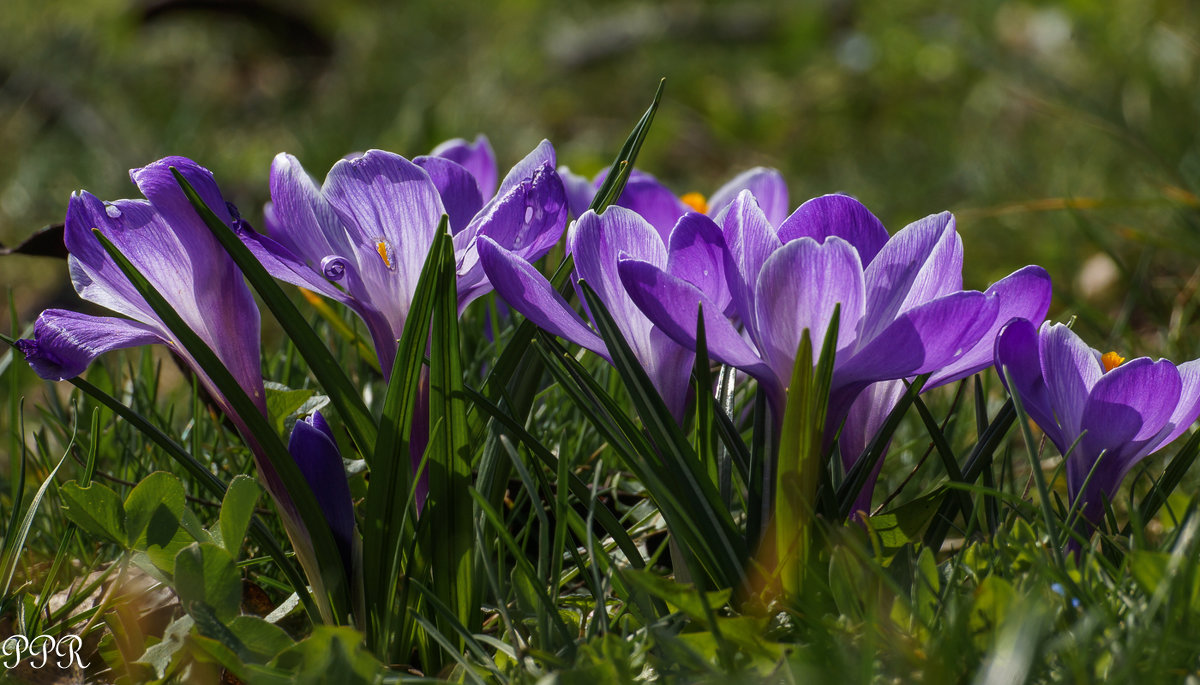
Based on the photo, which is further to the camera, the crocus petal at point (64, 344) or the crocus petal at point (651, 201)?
the crocus petal at point (651, 201)

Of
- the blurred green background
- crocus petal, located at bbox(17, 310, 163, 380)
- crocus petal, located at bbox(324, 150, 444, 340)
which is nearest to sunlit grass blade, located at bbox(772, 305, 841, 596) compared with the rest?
crocus petal, located at bbox(324, 150, 444, 340)

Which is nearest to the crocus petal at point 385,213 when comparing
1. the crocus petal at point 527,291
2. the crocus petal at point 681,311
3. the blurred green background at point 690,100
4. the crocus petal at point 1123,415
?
the crocus petal at point 527,291

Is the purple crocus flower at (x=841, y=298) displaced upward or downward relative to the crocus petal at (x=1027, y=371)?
upward

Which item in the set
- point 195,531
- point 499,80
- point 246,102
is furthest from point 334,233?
point 246,102

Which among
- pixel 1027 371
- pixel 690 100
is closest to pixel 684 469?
pixel 1027 371

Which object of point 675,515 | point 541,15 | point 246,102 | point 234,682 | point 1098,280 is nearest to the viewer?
point 675,515

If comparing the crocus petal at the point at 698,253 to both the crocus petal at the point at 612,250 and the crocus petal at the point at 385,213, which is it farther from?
the crocus petal at the point at 385,213

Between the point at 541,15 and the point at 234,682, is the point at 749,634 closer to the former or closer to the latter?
the point at 234,682

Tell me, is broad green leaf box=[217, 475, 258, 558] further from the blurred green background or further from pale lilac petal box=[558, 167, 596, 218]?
the blurred green background
